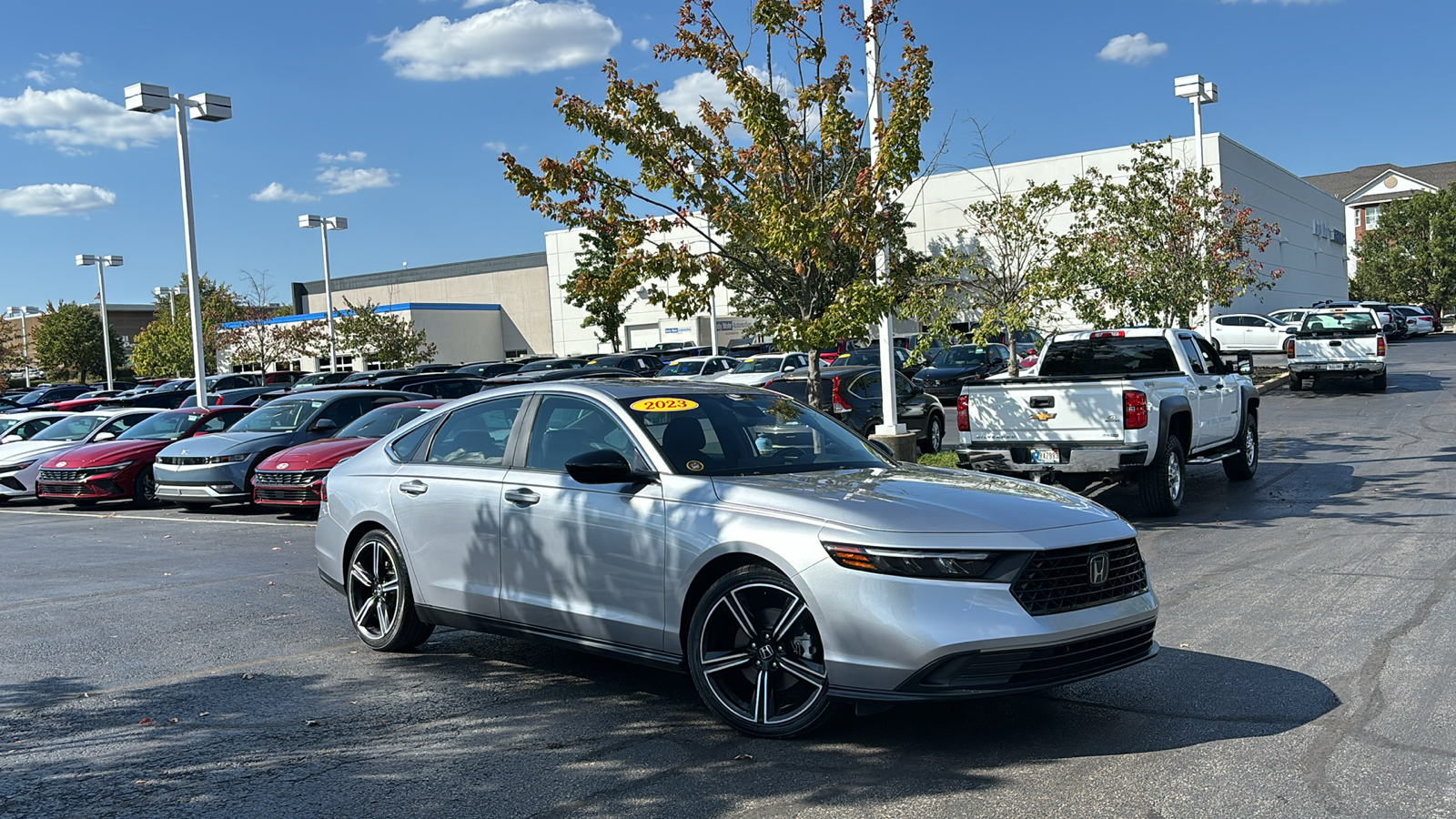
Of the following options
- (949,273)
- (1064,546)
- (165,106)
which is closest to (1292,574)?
(1064,546)

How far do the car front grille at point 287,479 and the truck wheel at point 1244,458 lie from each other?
10.9 metres

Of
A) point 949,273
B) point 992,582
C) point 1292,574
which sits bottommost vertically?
point 1292,574

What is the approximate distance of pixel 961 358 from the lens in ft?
103

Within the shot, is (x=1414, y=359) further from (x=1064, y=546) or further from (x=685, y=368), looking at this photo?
(x=1064, y=546)

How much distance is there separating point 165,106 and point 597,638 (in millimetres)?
22932

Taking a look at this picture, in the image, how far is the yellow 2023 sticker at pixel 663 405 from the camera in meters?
6.08

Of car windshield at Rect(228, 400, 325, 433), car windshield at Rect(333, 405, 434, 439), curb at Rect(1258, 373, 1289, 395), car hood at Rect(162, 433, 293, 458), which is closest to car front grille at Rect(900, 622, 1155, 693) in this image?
car windshield at Rect(333, 405, 434, 439)

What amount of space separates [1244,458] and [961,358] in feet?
56.6

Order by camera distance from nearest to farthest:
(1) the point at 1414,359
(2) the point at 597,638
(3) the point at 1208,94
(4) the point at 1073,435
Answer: (2) the point at 597,638
(4) the point at 1073,435
(3) the point at 1208,94
(1) the point at 1414,359

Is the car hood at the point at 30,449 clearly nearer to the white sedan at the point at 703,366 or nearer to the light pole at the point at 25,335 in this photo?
the white sedan at the point at 703,366

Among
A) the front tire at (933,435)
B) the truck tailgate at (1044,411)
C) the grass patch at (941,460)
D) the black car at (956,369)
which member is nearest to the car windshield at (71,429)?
the front tire at (933,435)

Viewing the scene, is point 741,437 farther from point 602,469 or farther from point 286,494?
point 286,494

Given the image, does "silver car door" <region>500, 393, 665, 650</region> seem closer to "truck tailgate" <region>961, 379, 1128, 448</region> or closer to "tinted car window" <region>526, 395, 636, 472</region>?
"tinted car window" <region>526, 395, 636, 472</region>

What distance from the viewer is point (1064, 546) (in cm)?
486
